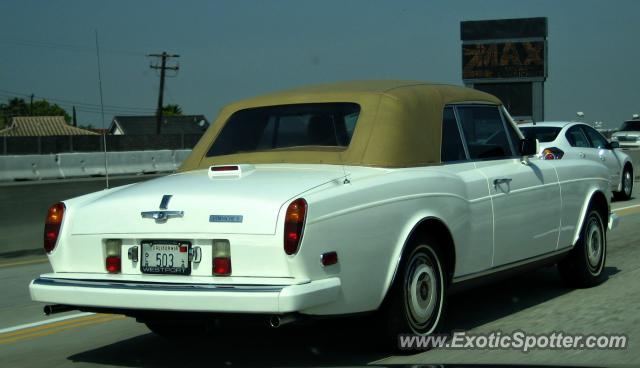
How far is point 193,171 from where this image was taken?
6871 millimetres

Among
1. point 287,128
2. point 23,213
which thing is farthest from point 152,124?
point 287,128

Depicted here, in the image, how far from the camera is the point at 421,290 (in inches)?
244

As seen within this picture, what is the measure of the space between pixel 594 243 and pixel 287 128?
3215 millimetres

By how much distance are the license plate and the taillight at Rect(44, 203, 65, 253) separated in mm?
690

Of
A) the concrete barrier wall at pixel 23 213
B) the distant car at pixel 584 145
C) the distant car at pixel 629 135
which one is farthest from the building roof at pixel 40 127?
the concrete barrier wall at pixel 23 213

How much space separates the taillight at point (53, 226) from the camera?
6.04 meters

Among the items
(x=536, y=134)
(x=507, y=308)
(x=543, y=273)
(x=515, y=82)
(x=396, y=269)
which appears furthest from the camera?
(x=515, y=82)

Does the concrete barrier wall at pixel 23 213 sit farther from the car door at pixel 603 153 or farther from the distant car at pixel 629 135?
the distant car at pixel 629 135

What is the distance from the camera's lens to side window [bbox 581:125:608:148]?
18.8 m

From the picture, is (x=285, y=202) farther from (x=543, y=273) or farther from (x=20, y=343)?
(x=543, y=273)

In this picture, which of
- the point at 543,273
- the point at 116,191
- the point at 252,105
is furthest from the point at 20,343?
the point at 543,273

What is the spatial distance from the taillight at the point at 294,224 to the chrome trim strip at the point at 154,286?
23 cm

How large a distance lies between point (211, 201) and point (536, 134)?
13236mm
